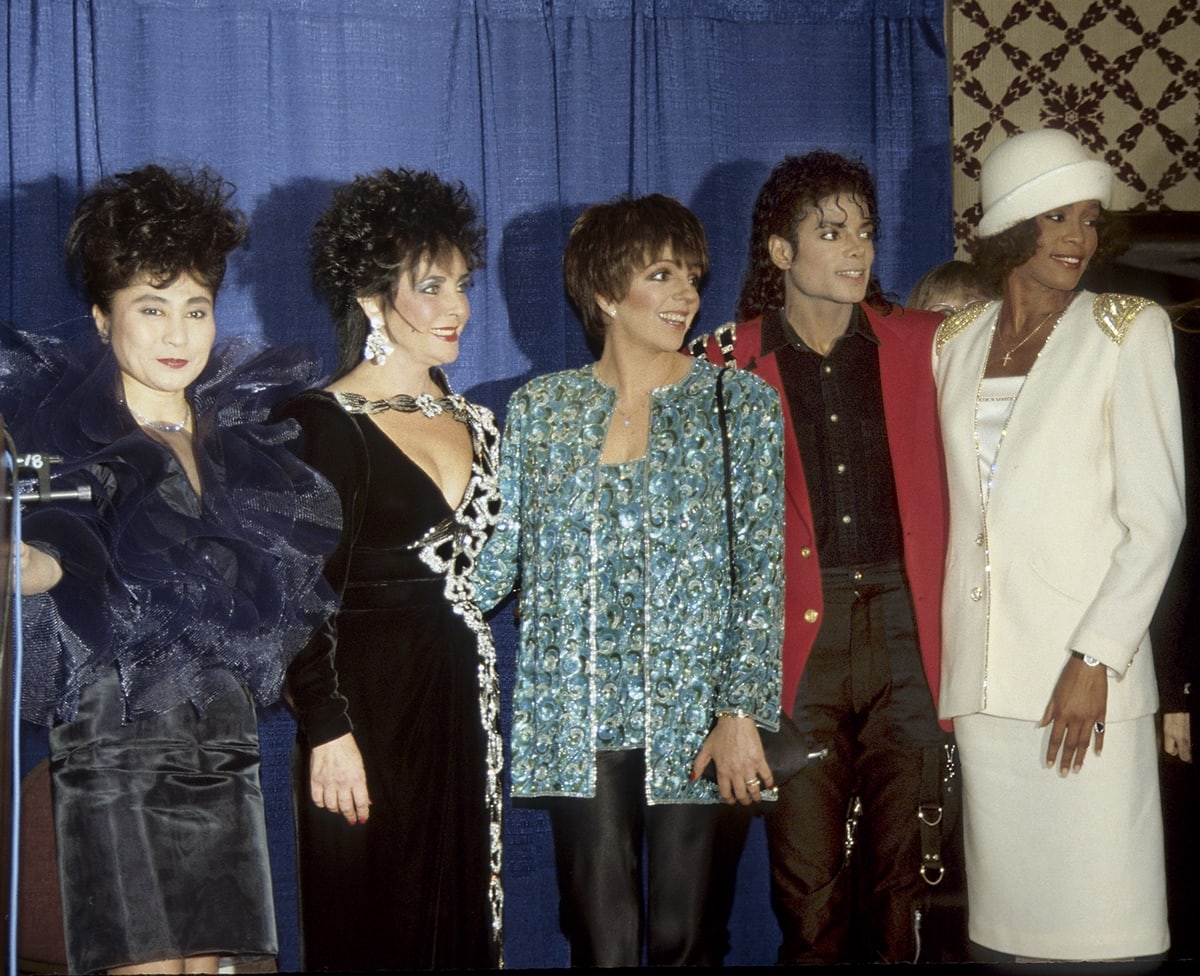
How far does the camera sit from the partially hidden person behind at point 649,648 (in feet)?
7.93

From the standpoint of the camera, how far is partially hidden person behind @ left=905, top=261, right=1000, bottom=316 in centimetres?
302

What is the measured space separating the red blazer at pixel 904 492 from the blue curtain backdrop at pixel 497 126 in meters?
0.50

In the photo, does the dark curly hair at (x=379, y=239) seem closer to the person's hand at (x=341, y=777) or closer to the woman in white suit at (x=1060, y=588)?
the person's hand at (x=341, y=777)

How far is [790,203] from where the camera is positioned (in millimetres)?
2783

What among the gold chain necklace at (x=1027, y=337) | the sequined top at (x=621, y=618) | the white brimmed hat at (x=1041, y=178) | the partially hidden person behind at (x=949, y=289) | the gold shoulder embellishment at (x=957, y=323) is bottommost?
the sequined top at (x=621, y=618)

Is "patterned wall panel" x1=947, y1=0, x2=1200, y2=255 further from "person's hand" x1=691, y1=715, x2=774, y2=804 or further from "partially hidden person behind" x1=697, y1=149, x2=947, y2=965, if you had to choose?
"person's hand" x1=691, y1=715, x2=774, y2=804

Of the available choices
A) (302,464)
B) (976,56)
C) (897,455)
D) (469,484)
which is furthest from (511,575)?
(976,56)

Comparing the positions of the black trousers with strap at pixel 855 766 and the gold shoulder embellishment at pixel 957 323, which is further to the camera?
the gold shoulder embellishment at pixel 957 323

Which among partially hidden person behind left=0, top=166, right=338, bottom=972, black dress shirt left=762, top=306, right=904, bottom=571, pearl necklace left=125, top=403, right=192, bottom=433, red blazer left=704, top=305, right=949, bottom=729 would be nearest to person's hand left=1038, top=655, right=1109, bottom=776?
red blazer left=704, top=305, right=949, bottom=729

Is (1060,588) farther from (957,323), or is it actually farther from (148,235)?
(148,235)

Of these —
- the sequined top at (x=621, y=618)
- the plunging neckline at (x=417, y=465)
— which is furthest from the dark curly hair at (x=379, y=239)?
the sequined top at (x=621, y=618)

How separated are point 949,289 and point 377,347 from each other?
119 centimetres

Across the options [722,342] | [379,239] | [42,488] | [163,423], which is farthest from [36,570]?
[722,342]

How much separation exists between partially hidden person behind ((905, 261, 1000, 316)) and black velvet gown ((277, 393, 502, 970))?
1.16 m
